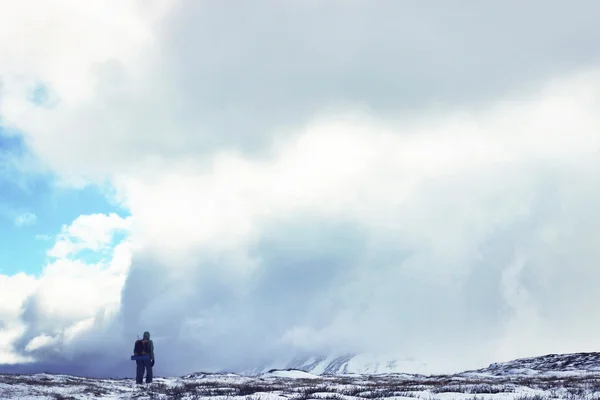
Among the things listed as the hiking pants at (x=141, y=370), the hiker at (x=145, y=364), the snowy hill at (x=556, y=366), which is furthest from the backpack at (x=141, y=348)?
the snowy hill at (x=556, y=366)

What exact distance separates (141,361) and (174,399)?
12.0m

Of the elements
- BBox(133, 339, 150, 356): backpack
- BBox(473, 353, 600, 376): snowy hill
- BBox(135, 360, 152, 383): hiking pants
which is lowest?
BBox(473, 353, 600, 376): snowy hill

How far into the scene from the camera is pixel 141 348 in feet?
102

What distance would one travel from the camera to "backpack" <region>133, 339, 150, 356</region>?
31.0m

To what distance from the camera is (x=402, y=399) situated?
766 inches

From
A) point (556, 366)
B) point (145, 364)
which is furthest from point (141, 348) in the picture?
point (556, 366)

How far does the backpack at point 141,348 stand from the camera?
1222 inches

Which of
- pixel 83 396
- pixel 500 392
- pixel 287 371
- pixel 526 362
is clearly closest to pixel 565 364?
pixel 526 362

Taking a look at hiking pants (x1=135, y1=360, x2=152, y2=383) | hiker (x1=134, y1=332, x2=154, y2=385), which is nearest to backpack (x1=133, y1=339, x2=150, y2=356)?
hiker (x1=134, y1=332, x2=154, y2=385)

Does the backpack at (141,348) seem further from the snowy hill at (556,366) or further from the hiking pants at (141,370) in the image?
the snowy hill at (556,366)

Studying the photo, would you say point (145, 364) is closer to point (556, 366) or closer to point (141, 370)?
point (141, 370)

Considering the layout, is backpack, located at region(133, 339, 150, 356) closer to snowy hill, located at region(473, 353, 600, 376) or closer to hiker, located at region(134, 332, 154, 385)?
hiker, located at region(134, 332, 154, 385)

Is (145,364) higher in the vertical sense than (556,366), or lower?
higher

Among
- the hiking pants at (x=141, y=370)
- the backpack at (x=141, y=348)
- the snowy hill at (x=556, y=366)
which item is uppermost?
the backpack at (x=141, y=348)
